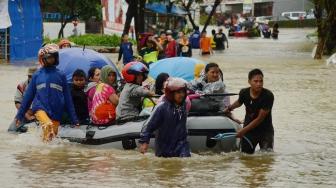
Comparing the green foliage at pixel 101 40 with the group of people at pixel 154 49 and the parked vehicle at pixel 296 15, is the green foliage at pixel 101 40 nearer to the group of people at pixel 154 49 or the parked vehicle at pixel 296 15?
the group of people at pixel 154 49

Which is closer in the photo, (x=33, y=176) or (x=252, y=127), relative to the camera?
(x=33, y=176)

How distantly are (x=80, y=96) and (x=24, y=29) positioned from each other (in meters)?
21.2

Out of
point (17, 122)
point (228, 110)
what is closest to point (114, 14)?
point (17, 122)

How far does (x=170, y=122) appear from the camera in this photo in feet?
33.3

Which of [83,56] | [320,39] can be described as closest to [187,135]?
[83,56]

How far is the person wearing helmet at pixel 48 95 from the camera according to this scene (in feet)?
38.2

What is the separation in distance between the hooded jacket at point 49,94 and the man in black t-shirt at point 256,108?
7.63 feet

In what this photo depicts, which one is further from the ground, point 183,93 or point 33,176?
point 183,93

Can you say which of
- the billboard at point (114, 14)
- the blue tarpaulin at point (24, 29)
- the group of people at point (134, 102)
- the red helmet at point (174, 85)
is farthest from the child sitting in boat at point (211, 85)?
the billboard at point (114, 14)

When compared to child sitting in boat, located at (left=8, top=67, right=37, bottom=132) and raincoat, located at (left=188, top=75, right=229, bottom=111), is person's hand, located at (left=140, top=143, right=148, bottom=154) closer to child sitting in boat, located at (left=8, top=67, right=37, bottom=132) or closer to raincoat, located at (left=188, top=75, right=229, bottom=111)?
raincoat, located at (left=188, top=75, right=229, bottom=111)

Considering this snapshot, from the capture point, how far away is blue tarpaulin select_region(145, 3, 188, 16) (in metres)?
58.0

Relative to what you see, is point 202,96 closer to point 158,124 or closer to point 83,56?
point 158,124

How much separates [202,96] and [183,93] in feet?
4.35

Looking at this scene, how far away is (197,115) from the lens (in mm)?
11508
